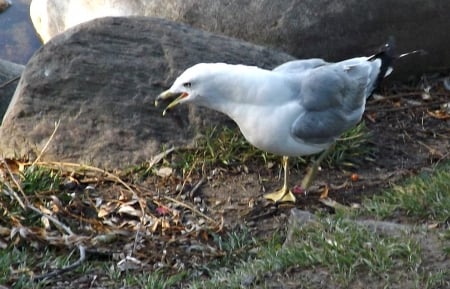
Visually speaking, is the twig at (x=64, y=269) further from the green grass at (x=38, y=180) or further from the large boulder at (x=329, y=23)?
the large boulder at (x=329, y=23)

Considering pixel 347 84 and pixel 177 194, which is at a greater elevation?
pixel 347 84

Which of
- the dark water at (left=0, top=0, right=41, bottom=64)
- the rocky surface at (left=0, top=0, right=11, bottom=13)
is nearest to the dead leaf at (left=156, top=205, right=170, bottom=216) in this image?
the dark water at (left=0, top=0, right=41, bottom=64)

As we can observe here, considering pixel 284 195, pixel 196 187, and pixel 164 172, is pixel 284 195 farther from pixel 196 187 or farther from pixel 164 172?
pixel 164 172

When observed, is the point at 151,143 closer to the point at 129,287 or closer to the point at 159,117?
the point at 159,117

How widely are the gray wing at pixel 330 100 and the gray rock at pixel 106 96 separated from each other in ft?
2.93

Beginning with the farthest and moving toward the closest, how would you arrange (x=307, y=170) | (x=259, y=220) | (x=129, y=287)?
1. (x=307, y=170)
2. (x=259, y=220)
3. (x=129, y=287)

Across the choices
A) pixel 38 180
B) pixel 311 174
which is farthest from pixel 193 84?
pixel 38 180

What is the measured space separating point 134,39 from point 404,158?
1.94 m

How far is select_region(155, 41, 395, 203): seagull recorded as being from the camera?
5.64 metres

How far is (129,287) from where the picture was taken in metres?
4.98

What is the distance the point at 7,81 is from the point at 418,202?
4211 millimetres

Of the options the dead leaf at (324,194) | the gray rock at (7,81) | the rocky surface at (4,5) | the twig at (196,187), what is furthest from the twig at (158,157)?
the rocky surface at (4,5)

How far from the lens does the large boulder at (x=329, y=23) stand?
742 cm

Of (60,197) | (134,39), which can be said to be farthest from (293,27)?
(60,197)
